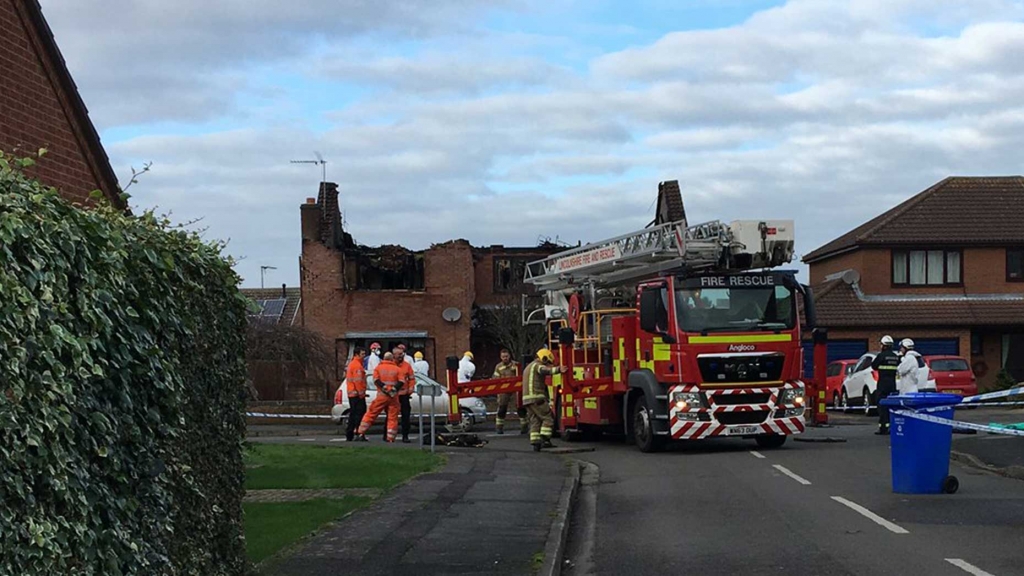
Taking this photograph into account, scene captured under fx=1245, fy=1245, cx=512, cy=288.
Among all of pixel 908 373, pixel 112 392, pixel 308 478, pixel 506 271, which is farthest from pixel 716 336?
pixel 506 271

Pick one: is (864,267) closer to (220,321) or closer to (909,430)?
(909,430)

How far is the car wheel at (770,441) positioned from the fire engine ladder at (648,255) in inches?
116

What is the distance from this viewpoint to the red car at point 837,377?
1421 inches

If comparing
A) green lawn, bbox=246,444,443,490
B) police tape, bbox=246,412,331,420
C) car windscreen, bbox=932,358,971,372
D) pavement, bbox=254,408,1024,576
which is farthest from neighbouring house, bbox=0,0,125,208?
car windscreen, bbox=932,358,971,372

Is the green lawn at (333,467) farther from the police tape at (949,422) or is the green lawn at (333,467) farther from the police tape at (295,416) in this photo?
the police tape at (295,416)

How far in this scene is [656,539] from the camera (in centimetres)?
1132

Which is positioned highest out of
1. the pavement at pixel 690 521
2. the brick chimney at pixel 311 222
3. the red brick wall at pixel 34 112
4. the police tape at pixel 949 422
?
the brick chimney at pixel 311 222

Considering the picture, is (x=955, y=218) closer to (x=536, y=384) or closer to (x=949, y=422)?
(x=536, y=384)

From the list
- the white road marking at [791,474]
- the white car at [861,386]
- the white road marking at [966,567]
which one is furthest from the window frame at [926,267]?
the white road marking at [966,567]

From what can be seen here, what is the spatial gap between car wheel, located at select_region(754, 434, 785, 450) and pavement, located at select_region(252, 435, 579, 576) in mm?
5064

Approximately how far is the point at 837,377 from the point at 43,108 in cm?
2831

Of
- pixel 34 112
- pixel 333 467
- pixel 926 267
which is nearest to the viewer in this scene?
pixel 34 112

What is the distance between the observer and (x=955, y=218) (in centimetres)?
4497

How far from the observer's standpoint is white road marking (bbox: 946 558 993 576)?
30.1ft
